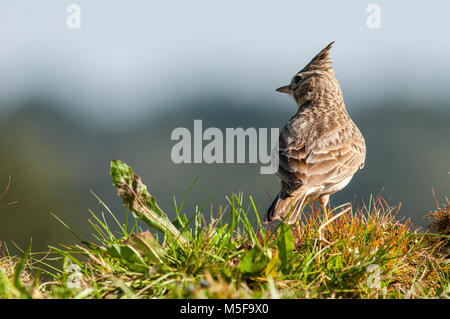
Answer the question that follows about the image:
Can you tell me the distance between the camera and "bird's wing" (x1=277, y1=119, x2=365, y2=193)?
264 inches

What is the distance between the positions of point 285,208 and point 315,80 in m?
3.63

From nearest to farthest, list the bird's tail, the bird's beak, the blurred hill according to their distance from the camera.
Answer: the bird's tail
the bird's beak
the blurred hill

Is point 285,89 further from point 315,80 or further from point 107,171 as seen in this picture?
point 107,171

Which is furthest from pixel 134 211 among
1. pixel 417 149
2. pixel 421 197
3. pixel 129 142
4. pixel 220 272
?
pixel 129 142

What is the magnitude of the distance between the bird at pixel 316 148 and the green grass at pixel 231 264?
0.74m

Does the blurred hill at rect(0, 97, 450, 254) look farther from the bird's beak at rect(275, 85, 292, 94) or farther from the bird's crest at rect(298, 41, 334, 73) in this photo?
the bird's crest at rect(298, 41, 334, 73)

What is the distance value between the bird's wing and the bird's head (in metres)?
1.11

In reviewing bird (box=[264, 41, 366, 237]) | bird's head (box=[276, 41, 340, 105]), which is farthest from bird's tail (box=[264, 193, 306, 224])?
bird's head (box=[276, 41, 340, 105])

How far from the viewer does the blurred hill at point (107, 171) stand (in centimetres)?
6356

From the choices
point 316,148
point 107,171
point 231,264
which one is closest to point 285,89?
point 316,148

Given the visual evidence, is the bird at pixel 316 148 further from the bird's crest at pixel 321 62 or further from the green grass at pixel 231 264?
the green grass at pixel 231 264

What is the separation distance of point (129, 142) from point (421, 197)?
100016 mm

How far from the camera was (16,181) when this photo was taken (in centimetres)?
6569
